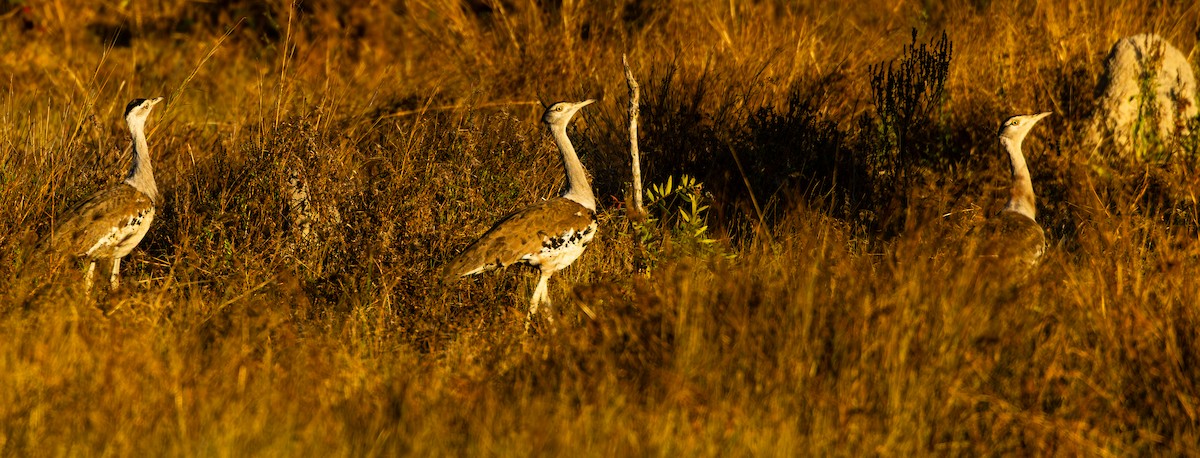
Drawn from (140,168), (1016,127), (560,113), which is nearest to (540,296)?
(560,113)

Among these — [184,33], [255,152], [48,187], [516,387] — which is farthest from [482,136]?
[184,33]

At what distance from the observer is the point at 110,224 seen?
20.2ft

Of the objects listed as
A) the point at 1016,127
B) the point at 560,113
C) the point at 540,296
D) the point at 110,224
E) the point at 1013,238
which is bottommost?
the point at 110,224

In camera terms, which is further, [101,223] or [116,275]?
[116,275]

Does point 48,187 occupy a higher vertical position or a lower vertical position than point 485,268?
lower

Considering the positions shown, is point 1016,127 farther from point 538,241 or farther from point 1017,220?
point 538,241

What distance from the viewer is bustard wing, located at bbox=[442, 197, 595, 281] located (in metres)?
5.82

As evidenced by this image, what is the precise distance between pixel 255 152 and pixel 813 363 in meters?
3.36

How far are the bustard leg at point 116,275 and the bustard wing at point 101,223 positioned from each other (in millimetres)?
110

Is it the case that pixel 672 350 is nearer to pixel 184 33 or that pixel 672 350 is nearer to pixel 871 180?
pixel 871 180

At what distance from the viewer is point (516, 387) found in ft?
15.6

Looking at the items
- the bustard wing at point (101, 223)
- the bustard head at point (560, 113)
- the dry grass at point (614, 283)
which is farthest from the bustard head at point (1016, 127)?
the bustard wing at point (101, 223)

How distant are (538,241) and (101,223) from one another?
80.1 inches

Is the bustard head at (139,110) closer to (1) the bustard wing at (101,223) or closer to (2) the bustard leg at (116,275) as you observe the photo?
(1) the bustard wing at (101,223)
